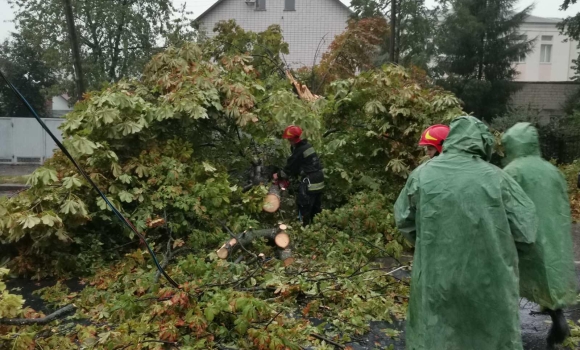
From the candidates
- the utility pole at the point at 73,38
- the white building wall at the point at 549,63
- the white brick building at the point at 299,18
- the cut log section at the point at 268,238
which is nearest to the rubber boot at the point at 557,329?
the cut log section at the point at 268,238

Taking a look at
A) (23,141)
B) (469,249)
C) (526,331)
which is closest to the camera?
(469,249)

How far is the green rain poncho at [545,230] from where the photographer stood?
401 centimetres

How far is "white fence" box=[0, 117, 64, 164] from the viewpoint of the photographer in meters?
21.0

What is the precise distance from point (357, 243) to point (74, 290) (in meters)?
3.11

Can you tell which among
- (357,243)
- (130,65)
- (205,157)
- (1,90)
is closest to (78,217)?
(205,157)

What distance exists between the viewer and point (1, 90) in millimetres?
26797

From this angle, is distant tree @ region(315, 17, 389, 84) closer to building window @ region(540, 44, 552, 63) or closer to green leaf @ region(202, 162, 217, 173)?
green leaf @ region(202, 162, 217, 173)

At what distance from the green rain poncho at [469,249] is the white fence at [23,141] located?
20224 millimetres

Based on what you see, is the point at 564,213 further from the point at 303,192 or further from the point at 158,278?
the point at 303,192

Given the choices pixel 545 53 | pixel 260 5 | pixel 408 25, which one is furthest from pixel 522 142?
pixel 545 53

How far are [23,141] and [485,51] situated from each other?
17.0 metres

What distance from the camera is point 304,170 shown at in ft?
25.0

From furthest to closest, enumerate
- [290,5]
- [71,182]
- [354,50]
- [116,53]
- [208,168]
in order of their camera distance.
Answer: [290,5] < [116,53] < [354,50] < [208,168] < [71,182]

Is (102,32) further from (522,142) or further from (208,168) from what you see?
(522,142)
